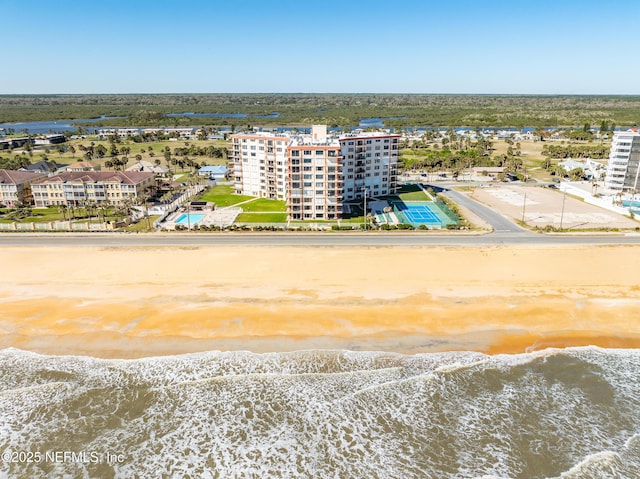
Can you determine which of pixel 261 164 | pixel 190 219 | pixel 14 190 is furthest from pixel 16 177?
pixel 261 164

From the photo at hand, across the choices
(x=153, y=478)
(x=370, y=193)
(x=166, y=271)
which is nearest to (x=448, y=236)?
(x=370, y=193)

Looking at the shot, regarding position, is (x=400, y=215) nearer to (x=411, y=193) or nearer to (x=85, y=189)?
(x=411, y=193)

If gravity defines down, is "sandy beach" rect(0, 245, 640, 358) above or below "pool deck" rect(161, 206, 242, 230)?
below

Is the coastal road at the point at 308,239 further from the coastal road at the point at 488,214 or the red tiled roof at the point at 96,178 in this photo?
the red tiled roof at the point at 96,178

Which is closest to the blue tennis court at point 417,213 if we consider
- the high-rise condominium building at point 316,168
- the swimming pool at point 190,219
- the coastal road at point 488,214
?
the coastal road at point 488,214

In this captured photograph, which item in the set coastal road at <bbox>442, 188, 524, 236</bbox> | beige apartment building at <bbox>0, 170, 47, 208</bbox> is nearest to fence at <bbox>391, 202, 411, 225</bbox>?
coastal road at <bbox>442, 188, 524, 236</bbox>

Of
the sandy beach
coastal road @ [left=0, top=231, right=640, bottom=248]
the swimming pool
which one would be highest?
the swimming pool

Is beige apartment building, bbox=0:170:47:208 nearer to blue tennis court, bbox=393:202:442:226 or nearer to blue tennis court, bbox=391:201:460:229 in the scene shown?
blue tennis court, bbox=391:201:460:229
